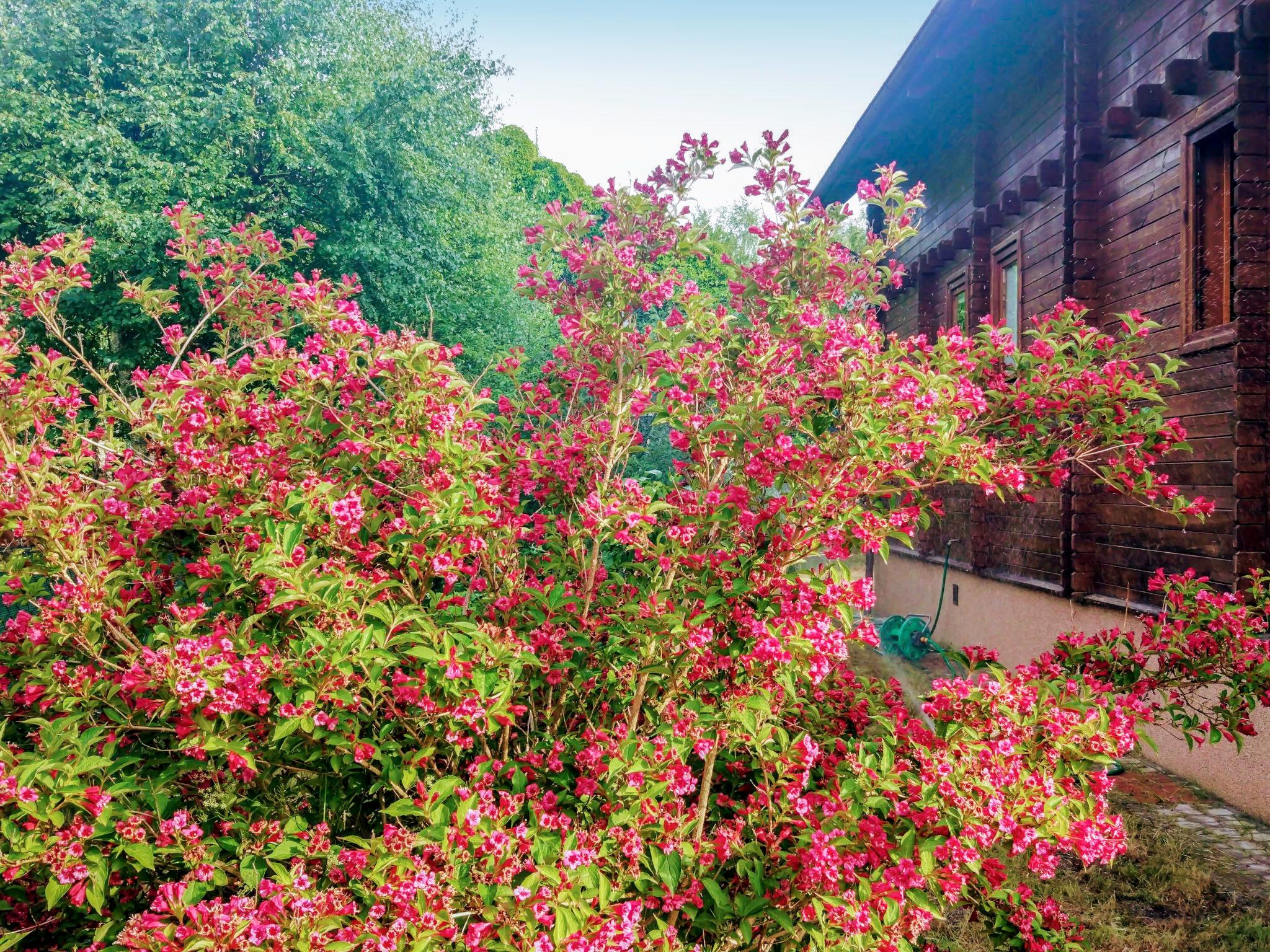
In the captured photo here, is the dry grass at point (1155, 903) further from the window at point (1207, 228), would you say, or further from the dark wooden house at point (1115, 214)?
the window at point (1207, 228)

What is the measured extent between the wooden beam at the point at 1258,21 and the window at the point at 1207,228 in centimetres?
63

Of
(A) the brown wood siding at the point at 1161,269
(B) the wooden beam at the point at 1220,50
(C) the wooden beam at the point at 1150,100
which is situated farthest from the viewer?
(C) the wooden beam at the point at 1150,100

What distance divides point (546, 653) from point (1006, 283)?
800 cm

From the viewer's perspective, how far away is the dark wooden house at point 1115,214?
4785mm

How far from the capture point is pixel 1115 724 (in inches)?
98.8

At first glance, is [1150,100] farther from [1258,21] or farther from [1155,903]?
[1155,903]

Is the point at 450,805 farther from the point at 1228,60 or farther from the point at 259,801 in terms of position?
the point at 1228,60

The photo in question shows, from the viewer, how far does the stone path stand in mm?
4168

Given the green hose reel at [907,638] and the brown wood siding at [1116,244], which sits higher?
the brown wood siding at [1116,244]

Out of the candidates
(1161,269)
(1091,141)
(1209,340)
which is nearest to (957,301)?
(1091,141)

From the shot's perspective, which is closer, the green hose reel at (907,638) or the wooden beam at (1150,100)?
the wooden beam at (1150,100)

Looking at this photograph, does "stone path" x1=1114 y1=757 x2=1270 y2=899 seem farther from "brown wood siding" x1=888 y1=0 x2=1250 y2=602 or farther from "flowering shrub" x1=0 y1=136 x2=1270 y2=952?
"flowering shrub" x1=0 y1=136 x2=1270 y2=952

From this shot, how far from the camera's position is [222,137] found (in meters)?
14.8

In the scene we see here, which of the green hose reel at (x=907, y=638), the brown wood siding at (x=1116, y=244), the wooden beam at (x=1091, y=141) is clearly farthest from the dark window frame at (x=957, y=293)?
the green hose reel at (x=907, y=638)
